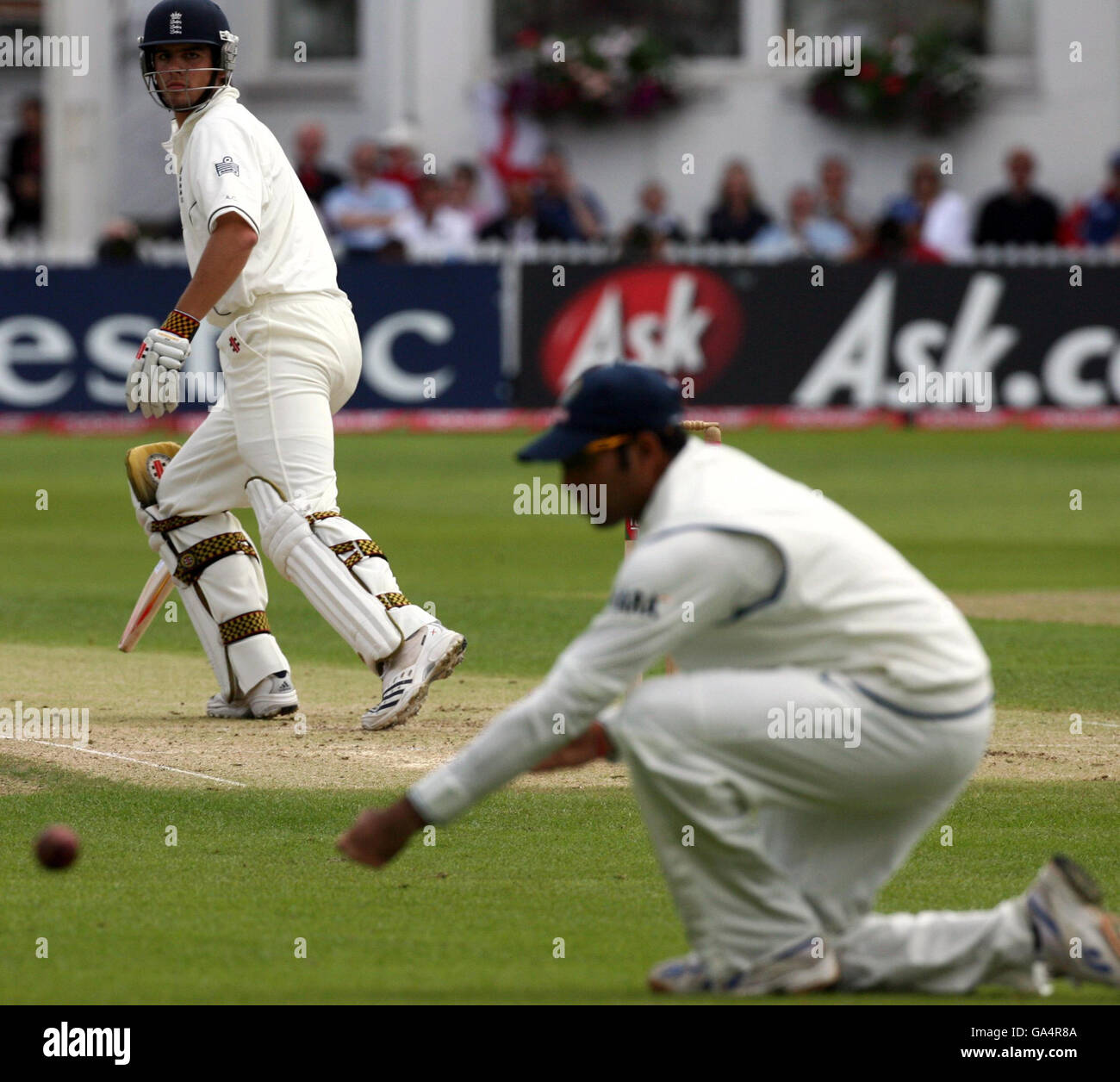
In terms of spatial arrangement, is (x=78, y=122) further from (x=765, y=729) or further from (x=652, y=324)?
(x=765, y=729)

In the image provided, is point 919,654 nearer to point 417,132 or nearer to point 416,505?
point 416,505

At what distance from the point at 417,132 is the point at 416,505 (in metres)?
11.9

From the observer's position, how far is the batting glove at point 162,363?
741 centimetres

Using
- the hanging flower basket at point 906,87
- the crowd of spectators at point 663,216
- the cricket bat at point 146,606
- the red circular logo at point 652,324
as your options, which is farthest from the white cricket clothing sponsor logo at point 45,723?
the hanging flower basket at point 906,87

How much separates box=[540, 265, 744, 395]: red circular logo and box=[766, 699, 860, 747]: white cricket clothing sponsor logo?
1573 centimetres

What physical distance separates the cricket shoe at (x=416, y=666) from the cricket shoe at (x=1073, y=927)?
128 inches

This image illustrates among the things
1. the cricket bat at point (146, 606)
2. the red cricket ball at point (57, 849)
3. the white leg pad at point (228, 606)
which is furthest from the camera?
the cricket bat at point (146, 606)

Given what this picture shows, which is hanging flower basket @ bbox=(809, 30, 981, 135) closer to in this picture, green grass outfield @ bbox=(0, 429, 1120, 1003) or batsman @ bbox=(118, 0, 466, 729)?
green grass outfield @ bbox=(0, 429, 1120, 1003)

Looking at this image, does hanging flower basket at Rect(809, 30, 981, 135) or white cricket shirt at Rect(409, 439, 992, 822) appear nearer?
white cricket shirt at Rect(409, 439, 992, 822)
